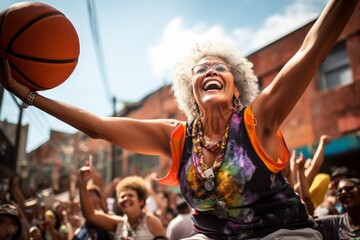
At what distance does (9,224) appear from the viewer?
13.6 feet

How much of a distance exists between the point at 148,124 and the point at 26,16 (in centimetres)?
130

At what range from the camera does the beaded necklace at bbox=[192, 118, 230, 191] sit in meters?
2.25

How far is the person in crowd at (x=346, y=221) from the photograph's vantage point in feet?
13.8

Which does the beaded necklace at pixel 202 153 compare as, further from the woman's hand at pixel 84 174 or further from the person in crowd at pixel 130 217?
the person in crowd at pixel 130 217

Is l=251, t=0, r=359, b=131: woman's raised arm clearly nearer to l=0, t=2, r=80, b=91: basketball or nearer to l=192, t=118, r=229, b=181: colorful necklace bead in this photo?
l=192, t=118, r=229, b=181: colorful necklace bead

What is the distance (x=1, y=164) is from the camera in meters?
9.95

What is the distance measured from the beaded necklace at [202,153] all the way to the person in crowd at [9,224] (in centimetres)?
285

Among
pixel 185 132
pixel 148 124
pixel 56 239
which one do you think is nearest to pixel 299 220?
pixel 185 132

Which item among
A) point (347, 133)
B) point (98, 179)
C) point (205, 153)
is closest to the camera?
point (205, 153)

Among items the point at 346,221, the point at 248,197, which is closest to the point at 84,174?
the point at 248,197

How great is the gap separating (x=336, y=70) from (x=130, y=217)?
1092 cm

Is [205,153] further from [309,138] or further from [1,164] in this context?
[309,138]

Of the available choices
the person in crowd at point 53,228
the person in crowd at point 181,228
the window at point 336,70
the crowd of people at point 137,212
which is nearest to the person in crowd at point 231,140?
the crowd of people at point 137,212

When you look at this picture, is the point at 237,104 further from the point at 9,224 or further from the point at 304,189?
the point at 9,224
